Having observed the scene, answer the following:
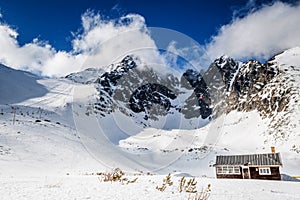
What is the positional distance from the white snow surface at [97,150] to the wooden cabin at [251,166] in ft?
16.0

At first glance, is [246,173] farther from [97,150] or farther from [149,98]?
[149,98]

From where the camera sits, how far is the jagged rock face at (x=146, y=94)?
110650 millimetres

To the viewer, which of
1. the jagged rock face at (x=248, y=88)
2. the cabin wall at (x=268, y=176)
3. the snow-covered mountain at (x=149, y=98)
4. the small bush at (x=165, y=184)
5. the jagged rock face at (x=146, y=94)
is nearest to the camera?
the small bush at (x=165, y=184)

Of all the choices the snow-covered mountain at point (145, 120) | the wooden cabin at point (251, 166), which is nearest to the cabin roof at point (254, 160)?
the wooden cabin at point (251, 166)

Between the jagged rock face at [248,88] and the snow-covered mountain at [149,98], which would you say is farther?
the snow-covered mountain at [149,98]

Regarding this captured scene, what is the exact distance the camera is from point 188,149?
6000 centimetres

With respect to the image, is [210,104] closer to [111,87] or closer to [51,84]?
[111,87]

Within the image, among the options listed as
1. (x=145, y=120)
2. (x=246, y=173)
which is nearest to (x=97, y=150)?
(x=246, y=173)

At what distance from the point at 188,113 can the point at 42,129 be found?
10710 centimetres

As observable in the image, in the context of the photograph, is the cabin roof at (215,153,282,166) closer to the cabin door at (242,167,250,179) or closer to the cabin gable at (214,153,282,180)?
the cabin gable at (214,153,282,180)

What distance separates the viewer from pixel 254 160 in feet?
98.6

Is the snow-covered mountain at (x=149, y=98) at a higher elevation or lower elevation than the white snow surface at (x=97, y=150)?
higher

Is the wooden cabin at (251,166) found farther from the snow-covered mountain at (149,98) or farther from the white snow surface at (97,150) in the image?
the snow-covered mountain at (149,98)

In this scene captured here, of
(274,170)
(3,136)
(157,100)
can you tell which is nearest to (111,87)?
(157,100)
